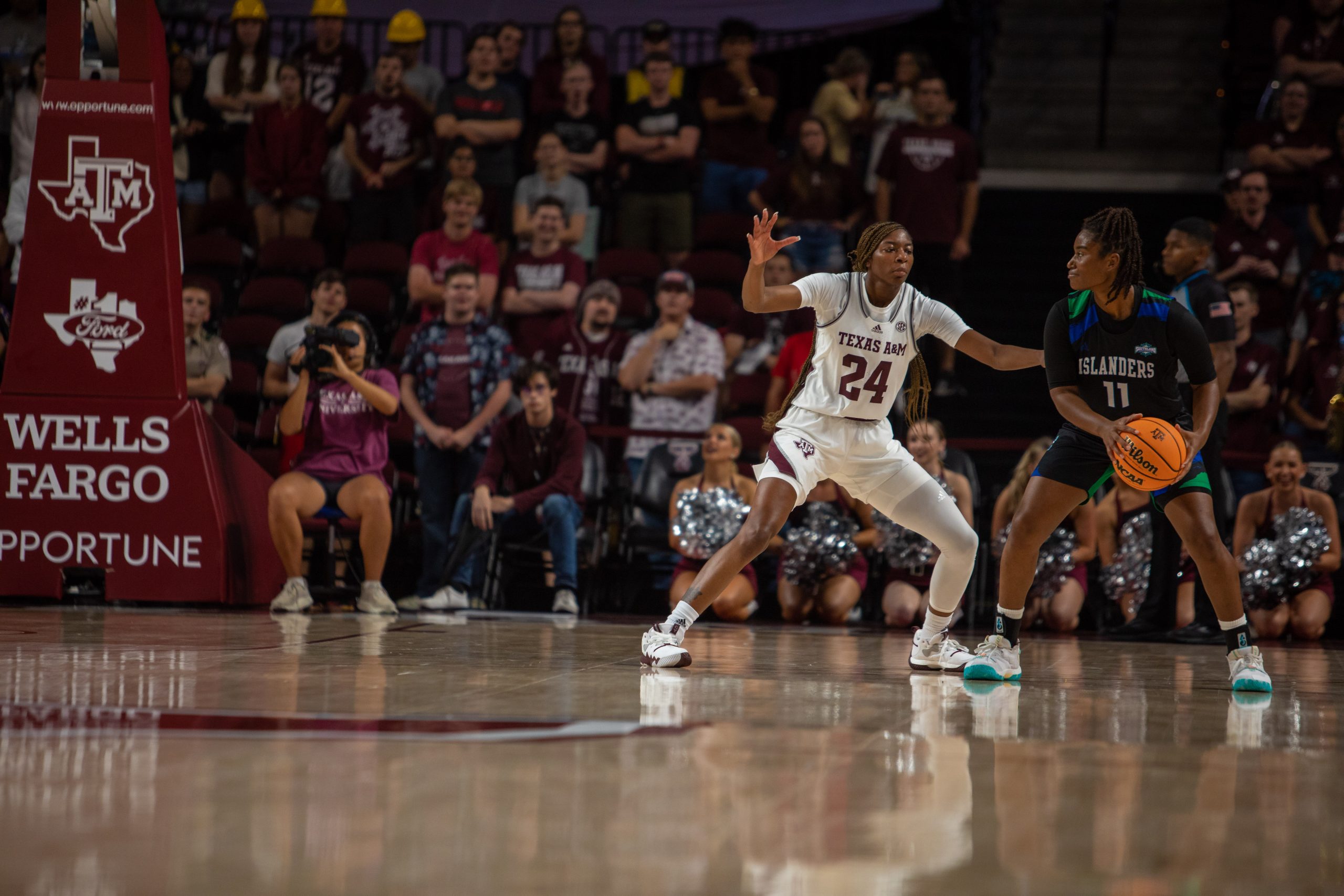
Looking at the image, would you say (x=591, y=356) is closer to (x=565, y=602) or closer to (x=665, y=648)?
(x=565, y=602)

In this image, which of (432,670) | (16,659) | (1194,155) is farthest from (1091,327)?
(1194,155)

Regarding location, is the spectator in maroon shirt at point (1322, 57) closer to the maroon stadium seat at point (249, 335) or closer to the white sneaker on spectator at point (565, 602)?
the white sneaker on spectator at point (565, 602)

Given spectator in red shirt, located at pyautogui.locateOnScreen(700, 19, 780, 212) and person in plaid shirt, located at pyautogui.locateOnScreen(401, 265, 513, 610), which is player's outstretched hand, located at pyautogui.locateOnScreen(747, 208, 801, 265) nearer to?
person in plaid shirt, located at pyautogui.locateOnScreen(401, 265, 513, 610)

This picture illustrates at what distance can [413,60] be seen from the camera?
12.2m

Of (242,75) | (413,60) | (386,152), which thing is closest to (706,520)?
(386,152)

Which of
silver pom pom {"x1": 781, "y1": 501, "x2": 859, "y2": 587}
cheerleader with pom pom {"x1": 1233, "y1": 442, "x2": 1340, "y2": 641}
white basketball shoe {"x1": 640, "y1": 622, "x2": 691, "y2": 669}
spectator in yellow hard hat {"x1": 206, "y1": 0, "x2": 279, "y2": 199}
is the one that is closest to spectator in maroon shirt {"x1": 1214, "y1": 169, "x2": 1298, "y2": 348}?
cheerleader with pom pom {"x1": 1233, "y1": 442, "x2": 1340, "y2": 641}

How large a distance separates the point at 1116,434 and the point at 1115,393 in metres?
0.33

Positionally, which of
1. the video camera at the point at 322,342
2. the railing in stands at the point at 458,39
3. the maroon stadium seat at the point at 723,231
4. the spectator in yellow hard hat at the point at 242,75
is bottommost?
the video camera at the point at 322,342

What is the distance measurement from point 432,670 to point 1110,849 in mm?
3146

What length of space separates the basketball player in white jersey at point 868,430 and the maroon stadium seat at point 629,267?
17.2ft

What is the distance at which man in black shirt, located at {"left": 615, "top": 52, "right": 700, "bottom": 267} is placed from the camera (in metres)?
11.3

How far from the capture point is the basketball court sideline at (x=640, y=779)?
8.43 feet

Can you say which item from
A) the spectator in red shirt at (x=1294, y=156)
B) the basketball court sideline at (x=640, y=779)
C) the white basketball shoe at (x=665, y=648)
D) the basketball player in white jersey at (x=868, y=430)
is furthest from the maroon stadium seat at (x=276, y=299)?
the spectator in red shirt at (x=1294, y=156)

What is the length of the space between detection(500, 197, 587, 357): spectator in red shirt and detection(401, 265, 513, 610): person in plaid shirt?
97cm
